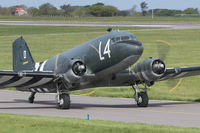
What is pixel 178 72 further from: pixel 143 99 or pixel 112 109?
pixel 112 109

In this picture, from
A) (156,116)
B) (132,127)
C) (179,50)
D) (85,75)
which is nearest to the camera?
(132,127)

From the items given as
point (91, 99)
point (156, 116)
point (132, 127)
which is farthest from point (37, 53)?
point (132, 127)

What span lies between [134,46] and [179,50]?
3754cm

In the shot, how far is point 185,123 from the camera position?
2086cm

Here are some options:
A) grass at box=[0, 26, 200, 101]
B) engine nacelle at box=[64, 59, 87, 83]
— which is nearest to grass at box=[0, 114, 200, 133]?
engine nacelle at box=[64, 59, 87, 83]

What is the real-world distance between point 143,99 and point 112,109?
6.28 ft

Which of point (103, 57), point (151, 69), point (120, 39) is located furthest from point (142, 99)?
point (120, 39)

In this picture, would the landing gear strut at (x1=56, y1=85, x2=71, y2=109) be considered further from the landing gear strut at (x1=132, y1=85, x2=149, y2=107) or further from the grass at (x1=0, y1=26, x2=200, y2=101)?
the grass at (x1=0, y1=26, x2=200, y2=101)

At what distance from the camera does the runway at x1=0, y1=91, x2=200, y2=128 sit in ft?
73.1

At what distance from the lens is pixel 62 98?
85.8ft

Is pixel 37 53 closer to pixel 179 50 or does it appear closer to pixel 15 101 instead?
pixel 179 50

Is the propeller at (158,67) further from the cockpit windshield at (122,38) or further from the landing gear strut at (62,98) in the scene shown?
the landing gear strut at (62,98)

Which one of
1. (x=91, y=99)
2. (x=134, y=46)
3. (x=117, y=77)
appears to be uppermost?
(x=134, y=46)

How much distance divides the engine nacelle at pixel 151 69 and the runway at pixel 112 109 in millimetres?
1678
